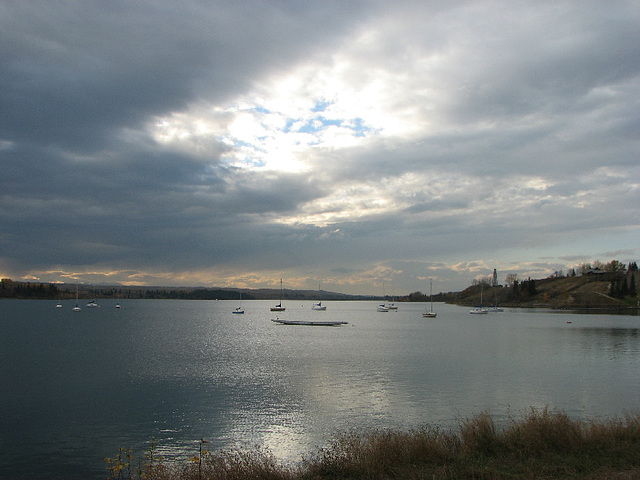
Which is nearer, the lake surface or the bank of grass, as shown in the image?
the bank of grass

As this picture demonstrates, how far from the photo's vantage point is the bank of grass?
37.5 feet

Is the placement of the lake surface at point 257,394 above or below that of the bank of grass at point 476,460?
below

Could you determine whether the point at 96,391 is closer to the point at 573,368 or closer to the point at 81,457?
the point at 81,457

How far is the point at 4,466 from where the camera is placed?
653 inches

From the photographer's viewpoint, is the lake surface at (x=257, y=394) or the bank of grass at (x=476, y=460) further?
the lake surface at (x=257, y=394)

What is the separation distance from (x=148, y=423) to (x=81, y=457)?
4.47 m

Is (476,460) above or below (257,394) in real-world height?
above

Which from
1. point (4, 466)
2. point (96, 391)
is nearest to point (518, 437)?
point (4, 466)

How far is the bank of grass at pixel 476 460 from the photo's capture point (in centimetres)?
1144

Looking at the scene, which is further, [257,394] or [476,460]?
[257,394]

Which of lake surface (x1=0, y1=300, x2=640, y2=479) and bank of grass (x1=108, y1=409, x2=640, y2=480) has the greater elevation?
bank of grass (x1=108, y1=409, x2=640, y2=480)

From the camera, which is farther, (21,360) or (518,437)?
(21,360)

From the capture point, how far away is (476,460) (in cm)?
1290

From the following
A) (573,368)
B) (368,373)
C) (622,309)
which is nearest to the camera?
(368,373)
